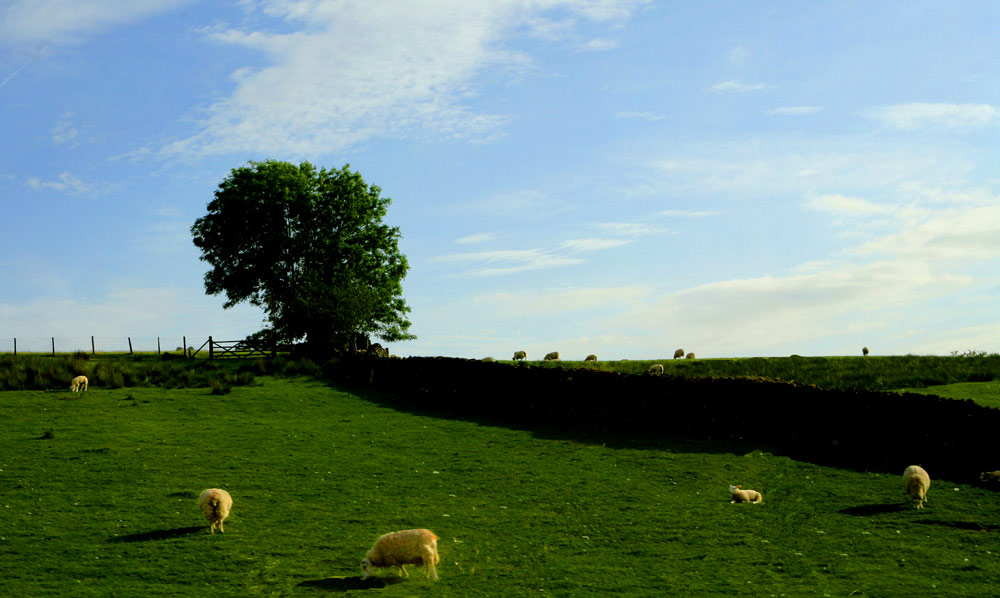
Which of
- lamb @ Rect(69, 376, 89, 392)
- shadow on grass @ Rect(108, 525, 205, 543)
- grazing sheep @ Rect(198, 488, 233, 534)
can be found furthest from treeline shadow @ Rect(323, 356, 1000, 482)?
shadow on grass @ Rect(108, 525, 205, 543)

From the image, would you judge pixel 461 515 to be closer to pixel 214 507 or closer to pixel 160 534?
pixel 214 507

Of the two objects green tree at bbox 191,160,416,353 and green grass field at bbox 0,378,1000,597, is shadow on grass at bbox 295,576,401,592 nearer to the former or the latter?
green grass field at bbox 0,378,1000,597

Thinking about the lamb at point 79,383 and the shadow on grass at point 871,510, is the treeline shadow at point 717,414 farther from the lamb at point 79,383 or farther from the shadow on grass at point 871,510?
the lamb at point 79,383

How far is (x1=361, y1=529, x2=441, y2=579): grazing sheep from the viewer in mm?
17078

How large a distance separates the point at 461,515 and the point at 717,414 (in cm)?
1741

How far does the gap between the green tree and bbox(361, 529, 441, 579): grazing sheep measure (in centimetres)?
5216

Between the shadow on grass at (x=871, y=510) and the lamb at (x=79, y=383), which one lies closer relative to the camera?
the shadow on grass at (x=871, y=510)

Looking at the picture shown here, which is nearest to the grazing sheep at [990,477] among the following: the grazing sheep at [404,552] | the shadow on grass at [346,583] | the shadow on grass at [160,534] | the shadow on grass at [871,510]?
the shadow on grass at [871,510]

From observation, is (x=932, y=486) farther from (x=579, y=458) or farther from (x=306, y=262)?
(x=306, y=262)

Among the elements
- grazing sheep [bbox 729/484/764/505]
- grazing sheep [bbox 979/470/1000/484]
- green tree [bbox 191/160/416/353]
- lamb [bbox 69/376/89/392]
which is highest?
green tree [bbox 191/160/416/353]

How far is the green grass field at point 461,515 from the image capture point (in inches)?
689

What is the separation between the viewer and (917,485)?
80.9 ft

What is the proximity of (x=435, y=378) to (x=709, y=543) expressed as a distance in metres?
28.9

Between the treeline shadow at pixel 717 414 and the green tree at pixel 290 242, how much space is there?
25059 millimetres
